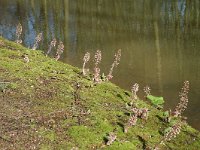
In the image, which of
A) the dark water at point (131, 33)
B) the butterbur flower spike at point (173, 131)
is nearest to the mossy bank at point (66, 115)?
the butterbur flower spike at point (173, 131)

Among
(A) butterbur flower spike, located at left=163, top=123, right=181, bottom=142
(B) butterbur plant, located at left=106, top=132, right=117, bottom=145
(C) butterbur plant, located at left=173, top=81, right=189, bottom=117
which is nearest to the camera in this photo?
(A) butterbur flower spike, located at left=163, top=123, right=181, bottom=142

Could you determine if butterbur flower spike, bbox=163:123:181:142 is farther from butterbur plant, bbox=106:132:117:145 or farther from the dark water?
the dark water

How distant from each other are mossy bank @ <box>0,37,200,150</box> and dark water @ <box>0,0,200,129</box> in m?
3.96

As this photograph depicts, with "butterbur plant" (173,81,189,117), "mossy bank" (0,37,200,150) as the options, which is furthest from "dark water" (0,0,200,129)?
"mossy bank" (0,37,200,150)

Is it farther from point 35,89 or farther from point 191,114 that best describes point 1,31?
point 35,89

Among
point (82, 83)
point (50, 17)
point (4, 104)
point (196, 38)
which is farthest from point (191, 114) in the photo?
point (50, 17)

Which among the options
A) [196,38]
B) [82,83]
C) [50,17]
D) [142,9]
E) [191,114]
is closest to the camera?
[82,83]

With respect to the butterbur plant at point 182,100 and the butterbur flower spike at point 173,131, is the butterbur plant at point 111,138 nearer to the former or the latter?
the butterbur flower spike at point 173,131

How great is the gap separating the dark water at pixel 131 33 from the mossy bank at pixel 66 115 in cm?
396

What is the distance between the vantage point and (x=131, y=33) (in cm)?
1994

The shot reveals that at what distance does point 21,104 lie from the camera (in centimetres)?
700

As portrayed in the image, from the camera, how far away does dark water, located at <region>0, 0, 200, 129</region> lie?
14.1 meters

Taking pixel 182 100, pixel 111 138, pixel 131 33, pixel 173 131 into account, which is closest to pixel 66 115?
pixel 111 138

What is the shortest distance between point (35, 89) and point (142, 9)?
64.0ft
